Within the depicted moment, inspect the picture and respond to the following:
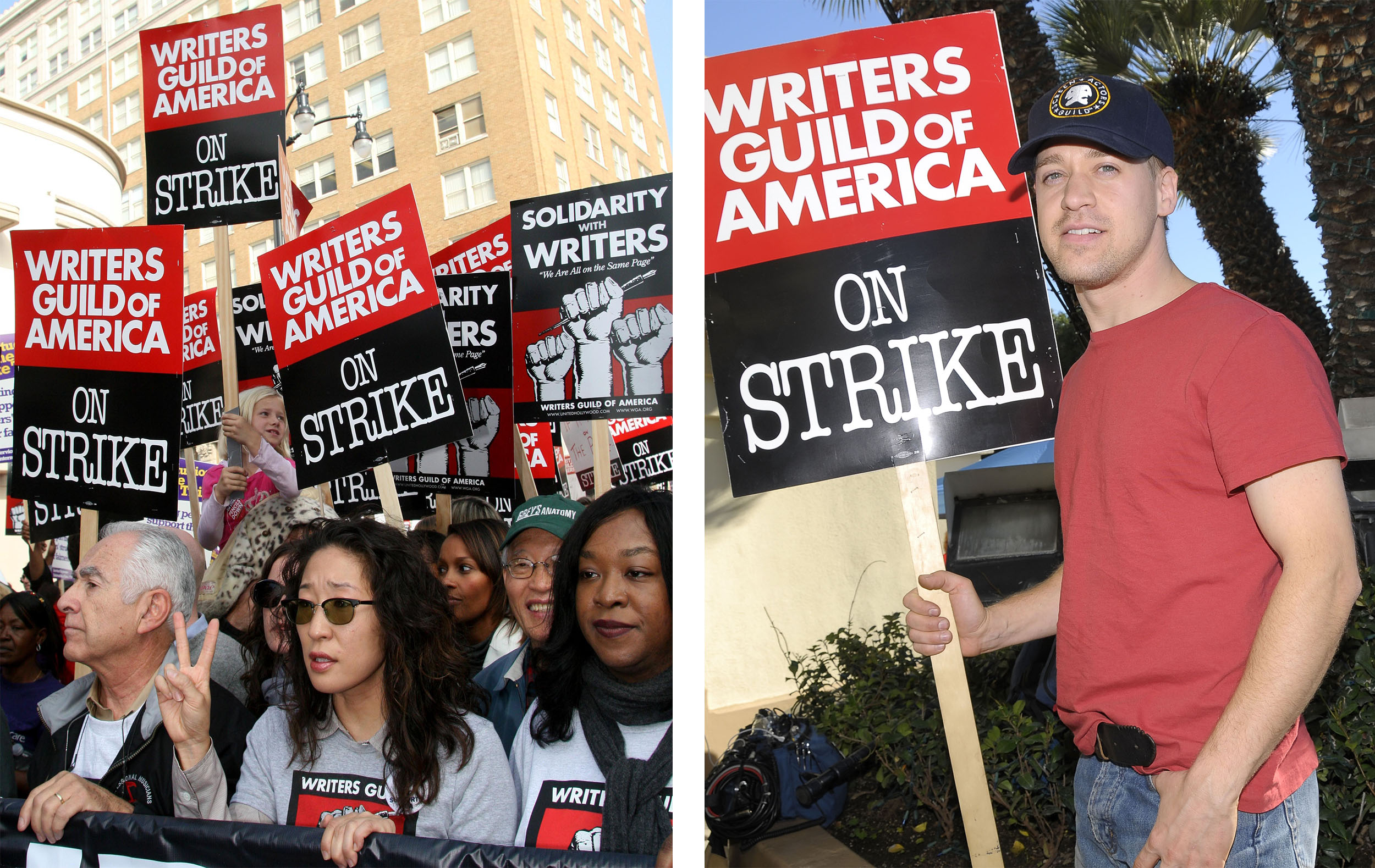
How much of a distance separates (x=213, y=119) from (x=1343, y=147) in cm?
524

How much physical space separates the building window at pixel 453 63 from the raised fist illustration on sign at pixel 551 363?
13.9 meters

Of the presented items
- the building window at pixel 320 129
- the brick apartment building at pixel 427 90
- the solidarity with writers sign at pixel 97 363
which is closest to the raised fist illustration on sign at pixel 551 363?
the solidarity with writers sign at pixel 97 363

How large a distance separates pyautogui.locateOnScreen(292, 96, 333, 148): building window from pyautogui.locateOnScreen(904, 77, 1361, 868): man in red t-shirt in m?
17.9

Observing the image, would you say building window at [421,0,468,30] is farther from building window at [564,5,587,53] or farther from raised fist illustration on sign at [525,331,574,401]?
raised fist illustration on sign at [525,331,574,401]

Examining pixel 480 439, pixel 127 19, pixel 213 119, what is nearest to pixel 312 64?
pixel 127 19

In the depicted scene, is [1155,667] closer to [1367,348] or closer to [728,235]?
[728,235]

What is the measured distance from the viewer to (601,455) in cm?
431

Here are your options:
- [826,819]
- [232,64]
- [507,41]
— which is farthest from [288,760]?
[507,41]

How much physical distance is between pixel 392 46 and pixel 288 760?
53.8 ft

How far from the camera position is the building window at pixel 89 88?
9.74 meters

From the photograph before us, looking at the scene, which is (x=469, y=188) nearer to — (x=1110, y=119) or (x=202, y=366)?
(x=202, y=366)

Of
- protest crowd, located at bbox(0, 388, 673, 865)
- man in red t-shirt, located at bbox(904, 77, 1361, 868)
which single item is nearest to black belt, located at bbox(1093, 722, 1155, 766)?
man in red t-shirt, located at bbox(904, 77, 1361, 868)

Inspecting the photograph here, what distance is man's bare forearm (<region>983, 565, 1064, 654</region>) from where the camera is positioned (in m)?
1.91

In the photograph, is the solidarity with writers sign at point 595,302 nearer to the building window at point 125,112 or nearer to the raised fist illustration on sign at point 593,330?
the raised fist illustration on sign at point 593,330
